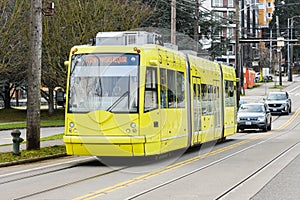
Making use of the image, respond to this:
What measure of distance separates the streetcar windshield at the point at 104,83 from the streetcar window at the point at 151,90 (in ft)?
0.98

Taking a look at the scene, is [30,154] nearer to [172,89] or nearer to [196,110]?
[172,89]

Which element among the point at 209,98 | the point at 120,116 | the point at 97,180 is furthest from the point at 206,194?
the point at 209,98

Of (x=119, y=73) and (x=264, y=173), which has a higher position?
(x=119, y=73)

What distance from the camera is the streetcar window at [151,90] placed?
1633cm

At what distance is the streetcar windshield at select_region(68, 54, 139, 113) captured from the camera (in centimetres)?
1620

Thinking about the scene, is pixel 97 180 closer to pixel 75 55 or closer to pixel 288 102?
pixel 75 55

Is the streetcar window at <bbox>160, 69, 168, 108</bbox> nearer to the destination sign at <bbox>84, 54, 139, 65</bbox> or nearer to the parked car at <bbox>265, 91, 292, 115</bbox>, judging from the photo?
the destination sign at <bbox>84, 54, 139, 65</bbox>

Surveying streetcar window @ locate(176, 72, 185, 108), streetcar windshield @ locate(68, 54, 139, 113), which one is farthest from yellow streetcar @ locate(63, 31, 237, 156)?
streetcar window @ locate(176, 72, 185, 108)

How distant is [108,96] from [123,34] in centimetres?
193

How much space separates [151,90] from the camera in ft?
54.2

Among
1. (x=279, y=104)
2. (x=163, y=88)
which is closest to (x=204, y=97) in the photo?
(x=163, y=88)

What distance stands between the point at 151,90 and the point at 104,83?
1.20m

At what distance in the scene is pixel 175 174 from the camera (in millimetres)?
15016

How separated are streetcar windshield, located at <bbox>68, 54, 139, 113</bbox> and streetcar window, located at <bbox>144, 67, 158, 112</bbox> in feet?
0.98
